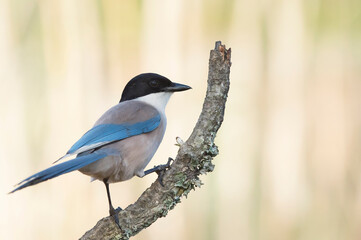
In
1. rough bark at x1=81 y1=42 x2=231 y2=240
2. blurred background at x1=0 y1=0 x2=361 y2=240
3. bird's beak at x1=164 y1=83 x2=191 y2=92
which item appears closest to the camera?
rough bark at x1=81 y1=42 x2=231 y2=240

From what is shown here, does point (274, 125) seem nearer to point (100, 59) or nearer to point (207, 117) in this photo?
point (100, 59)

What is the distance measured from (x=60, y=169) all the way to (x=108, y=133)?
61 centimetres

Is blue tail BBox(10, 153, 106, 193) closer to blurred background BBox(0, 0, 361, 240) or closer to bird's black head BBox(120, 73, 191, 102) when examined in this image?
bird's black head BBox(120, 73, 191, 102)

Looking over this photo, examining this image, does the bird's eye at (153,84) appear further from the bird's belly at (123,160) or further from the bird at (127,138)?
the bird's belly at (123,160)

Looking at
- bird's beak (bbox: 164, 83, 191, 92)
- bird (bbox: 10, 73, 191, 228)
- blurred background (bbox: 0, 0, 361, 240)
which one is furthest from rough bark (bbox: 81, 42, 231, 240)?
blurred background (bbox: 0, 0, 361, 240)

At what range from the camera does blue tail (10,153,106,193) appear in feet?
6.97

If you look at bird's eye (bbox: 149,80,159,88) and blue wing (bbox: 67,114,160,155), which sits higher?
bird's eye (bbox: 149,80,159,88)

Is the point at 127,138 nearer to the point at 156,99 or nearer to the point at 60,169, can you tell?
the point at 156,99

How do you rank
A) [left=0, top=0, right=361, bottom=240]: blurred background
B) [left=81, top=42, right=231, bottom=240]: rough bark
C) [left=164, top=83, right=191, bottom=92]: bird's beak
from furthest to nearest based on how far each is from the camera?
[left=0, top=0, right=361, bottom=240]: blurred background
[left=164, top=83, right=191, bottom=92]: bird's beak
[left=81, top=42, right=231, bottom=240]: rough bark

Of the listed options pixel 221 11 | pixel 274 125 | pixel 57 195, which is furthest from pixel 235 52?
pixel 57 195

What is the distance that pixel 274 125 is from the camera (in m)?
4.06

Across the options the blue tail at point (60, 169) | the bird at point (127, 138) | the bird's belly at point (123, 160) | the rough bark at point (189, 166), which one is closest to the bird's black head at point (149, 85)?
the bird at point (127, 138)

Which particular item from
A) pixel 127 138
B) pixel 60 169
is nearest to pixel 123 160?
pixel 127 138

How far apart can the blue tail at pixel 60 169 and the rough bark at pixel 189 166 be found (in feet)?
0.89
